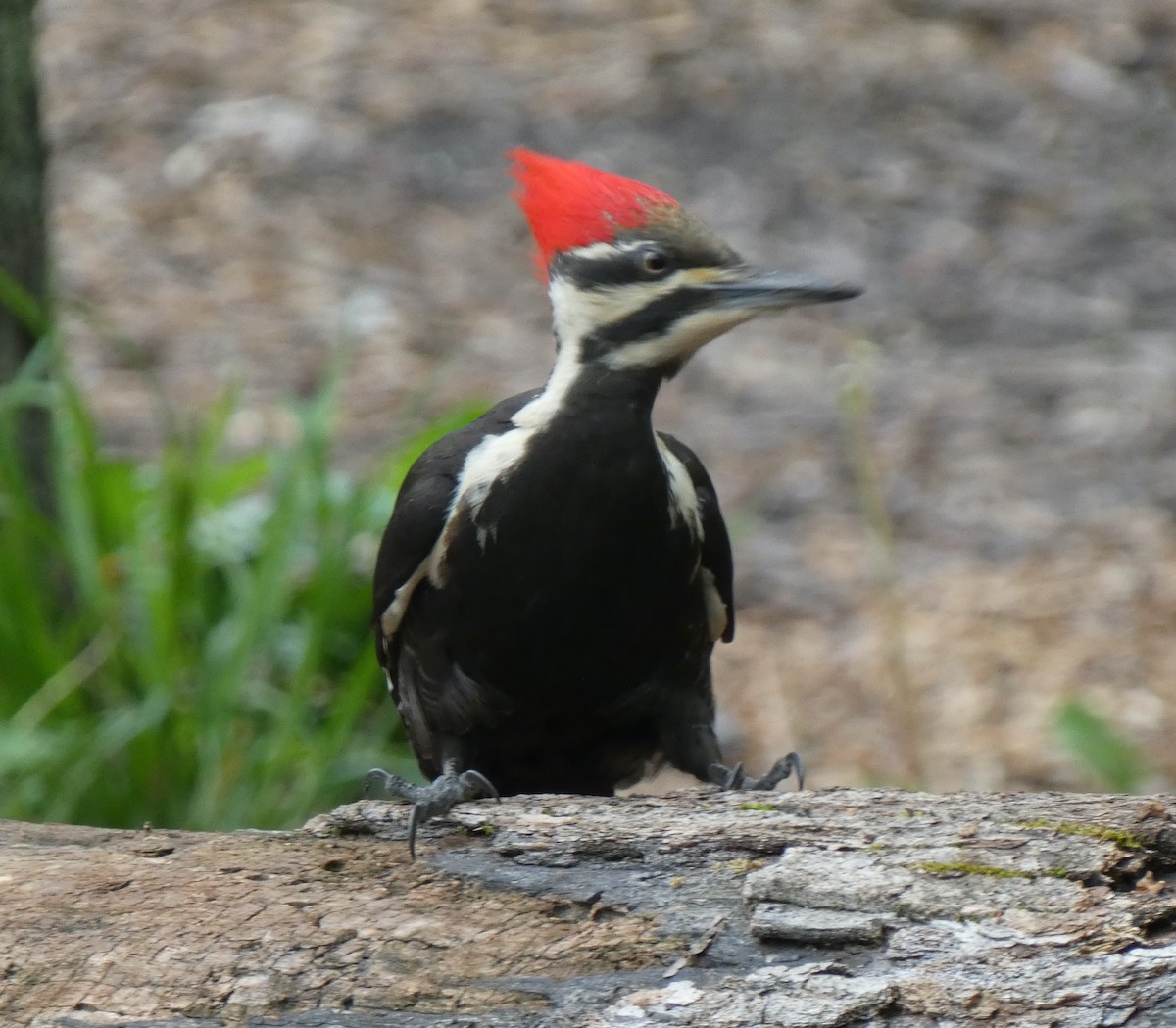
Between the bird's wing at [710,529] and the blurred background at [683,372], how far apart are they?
1.05 m

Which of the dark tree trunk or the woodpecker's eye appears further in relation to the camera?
the dark tree trunk

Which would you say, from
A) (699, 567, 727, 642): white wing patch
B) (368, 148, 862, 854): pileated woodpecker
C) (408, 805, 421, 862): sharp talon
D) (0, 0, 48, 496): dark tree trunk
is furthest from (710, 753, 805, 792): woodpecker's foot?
(0, 0, 48, 496): dark tree trunk

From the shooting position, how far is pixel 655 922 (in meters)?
2.59

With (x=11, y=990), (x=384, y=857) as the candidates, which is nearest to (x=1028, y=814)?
(x=384, y=857)

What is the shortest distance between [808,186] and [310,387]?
2627mm

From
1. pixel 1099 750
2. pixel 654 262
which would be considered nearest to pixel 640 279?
pixel 654 262

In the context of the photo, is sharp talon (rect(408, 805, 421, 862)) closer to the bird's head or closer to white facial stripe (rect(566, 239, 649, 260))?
the bird's head

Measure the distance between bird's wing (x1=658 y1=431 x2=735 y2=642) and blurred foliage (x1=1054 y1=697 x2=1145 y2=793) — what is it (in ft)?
4.45

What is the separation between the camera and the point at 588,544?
342 cm

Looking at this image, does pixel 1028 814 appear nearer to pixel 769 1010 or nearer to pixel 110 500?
pixel 769 1010

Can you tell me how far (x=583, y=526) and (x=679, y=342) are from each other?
415 mm

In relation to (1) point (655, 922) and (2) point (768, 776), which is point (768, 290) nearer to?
(2) point (768, 776)

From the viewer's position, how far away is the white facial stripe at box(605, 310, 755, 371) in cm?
341

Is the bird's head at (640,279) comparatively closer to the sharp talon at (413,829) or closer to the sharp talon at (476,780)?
the sharp talon at (476,780)
